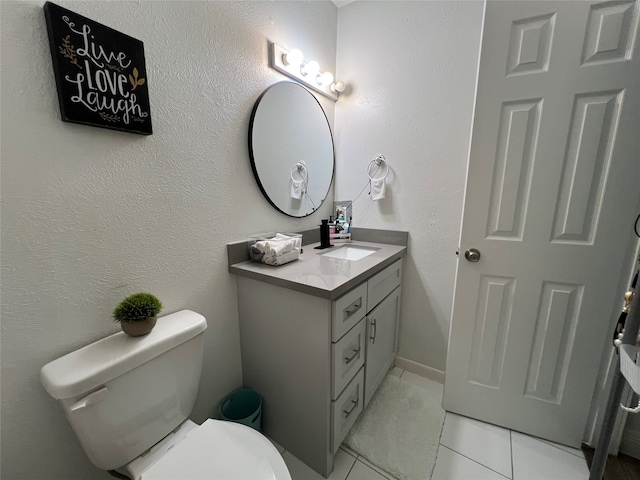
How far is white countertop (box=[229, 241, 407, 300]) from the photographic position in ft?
3.11

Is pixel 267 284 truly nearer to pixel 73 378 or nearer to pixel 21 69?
pixel 73 378

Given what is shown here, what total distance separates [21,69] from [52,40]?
0.36 feet

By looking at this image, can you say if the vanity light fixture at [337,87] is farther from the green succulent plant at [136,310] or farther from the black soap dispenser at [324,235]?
the green succulent plant at [136,310]

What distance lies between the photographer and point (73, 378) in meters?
0.64

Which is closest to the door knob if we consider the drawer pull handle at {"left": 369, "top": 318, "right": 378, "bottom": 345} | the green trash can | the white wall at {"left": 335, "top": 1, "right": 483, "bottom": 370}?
the white wall at {"left": 335, "top": 1, "right": 483, "bottom": 370}

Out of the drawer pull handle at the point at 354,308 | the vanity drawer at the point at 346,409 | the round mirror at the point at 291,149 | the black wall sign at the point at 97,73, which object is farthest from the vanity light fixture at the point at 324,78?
the vanity drawer at the point at 346,409

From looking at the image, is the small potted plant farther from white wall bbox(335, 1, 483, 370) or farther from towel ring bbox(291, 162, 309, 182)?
white wall bbox(335, 1, 483, 370)

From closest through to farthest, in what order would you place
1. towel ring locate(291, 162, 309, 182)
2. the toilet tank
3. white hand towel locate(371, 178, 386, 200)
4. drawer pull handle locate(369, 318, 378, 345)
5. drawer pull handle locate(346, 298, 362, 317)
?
the toilet tank, drawer pull handle locate(346, 298, 362, 317), drawer pull handle locate(369, 318, 378, 345), towel ring locate(291, 162, 309, 182), white hand towel locate(371, 178, 386, 200)

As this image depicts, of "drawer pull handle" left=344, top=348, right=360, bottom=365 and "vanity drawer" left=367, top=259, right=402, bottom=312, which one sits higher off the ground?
"vanity drawer" left=367, top=259, right=402, bottom=312

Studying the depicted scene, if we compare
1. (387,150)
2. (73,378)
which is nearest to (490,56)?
(387,150)

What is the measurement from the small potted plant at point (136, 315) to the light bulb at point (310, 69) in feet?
4.66

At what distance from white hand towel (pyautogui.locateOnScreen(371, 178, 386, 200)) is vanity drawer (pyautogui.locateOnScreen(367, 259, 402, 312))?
0.44m

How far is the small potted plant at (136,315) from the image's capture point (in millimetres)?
769

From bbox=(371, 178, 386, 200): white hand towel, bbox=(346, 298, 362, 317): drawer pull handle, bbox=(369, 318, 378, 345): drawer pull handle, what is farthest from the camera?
bbox=(371, 178, 386, 200): white hand towel
